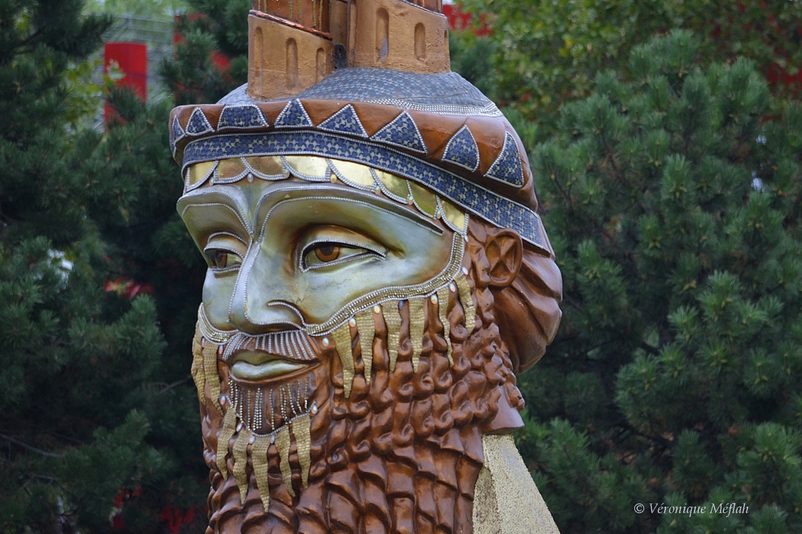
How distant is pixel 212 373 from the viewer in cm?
311

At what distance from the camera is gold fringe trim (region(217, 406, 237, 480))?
3.03 metres

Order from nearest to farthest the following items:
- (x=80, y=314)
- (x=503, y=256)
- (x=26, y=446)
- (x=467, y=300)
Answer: (x=467, y=300), (x=503, y=256), (x=80, y=314), (x=26, y=446)

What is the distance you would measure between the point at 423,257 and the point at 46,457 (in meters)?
3.19

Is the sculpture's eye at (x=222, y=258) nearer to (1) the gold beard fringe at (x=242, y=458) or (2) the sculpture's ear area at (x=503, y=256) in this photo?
(1) the gold beard fringe at (x=242, y=458)

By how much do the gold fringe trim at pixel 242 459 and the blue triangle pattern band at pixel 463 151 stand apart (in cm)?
90

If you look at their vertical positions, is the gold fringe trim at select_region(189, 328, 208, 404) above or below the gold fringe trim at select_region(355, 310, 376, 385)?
below

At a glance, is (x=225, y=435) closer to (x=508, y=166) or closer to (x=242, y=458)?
(x=242, y=458)

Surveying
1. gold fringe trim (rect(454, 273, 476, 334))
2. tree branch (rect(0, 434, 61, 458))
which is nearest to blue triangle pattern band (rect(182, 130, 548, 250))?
gold fringe trim (rect(454, 273, 476, 334))

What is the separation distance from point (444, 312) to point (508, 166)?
→ 45cm

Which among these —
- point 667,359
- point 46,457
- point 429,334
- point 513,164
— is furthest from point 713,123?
point 46,457

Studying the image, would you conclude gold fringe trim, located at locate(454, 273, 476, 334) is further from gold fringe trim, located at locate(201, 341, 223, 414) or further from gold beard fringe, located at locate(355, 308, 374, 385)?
gold fringe trim, located at locate(201, 341, 223, 414)

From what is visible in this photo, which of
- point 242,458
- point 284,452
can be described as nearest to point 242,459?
point 242,458

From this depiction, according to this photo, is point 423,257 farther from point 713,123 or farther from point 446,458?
Result: point 713,123

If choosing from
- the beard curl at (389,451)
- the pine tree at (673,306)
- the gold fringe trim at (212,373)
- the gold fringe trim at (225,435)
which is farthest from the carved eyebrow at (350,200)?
the pine tree at (673,306)
